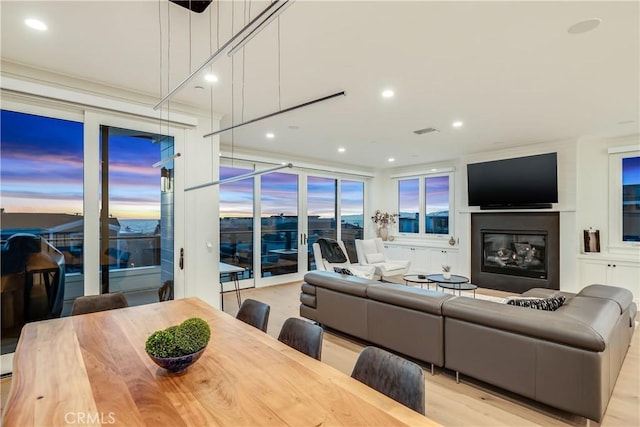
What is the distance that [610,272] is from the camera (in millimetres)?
5113

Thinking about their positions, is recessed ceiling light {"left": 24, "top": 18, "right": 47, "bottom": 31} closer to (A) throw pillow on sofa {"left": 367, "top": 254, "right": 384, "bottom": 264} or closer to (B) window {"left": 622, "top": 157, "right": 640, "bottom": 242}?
(A) throw pillow on sofa {"left": 367, "top": 254, "right": 384, "bottom": 264}

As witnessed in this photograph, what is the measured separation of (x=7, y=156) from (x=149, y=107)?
4.36ft

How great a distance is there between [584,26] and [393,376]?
269 cm

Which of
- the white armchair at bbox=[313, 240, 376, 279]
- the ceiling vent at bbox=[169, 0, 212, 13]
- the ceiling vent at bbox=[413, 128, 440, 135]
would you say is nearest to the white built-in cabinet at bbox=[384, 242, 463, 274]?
the white armchair at bbox=[313, 240, 376, 279]

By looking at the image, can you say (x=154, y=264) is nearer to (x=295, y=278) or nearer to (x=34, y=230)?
(x=34, y=230)

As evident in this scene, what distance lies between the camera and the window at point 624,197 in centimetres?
512

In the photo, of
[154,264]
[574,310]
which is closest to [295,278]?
[154,264]

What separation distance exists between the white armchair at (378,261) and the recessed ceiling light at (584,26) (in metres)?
4.74

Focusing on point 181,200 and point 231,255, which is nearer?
point 181,200

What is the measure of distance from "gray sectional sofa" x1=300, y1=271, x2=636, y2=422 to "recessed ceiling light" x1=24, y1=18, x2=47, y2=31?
132 inches

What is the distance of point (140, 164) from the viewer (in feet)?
12.2

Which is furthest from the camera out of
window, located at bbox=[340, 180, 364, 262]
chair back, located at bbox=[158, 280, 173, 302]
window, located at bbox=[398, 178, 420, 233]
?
window, located at bbox=[340, 180, 364, 262]

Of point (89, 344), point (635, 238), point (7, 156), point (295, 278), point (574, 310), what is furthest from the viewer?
point (295, 278)

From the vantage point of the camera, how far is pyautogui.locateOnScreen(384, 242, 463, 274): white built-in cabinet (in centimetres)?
710
